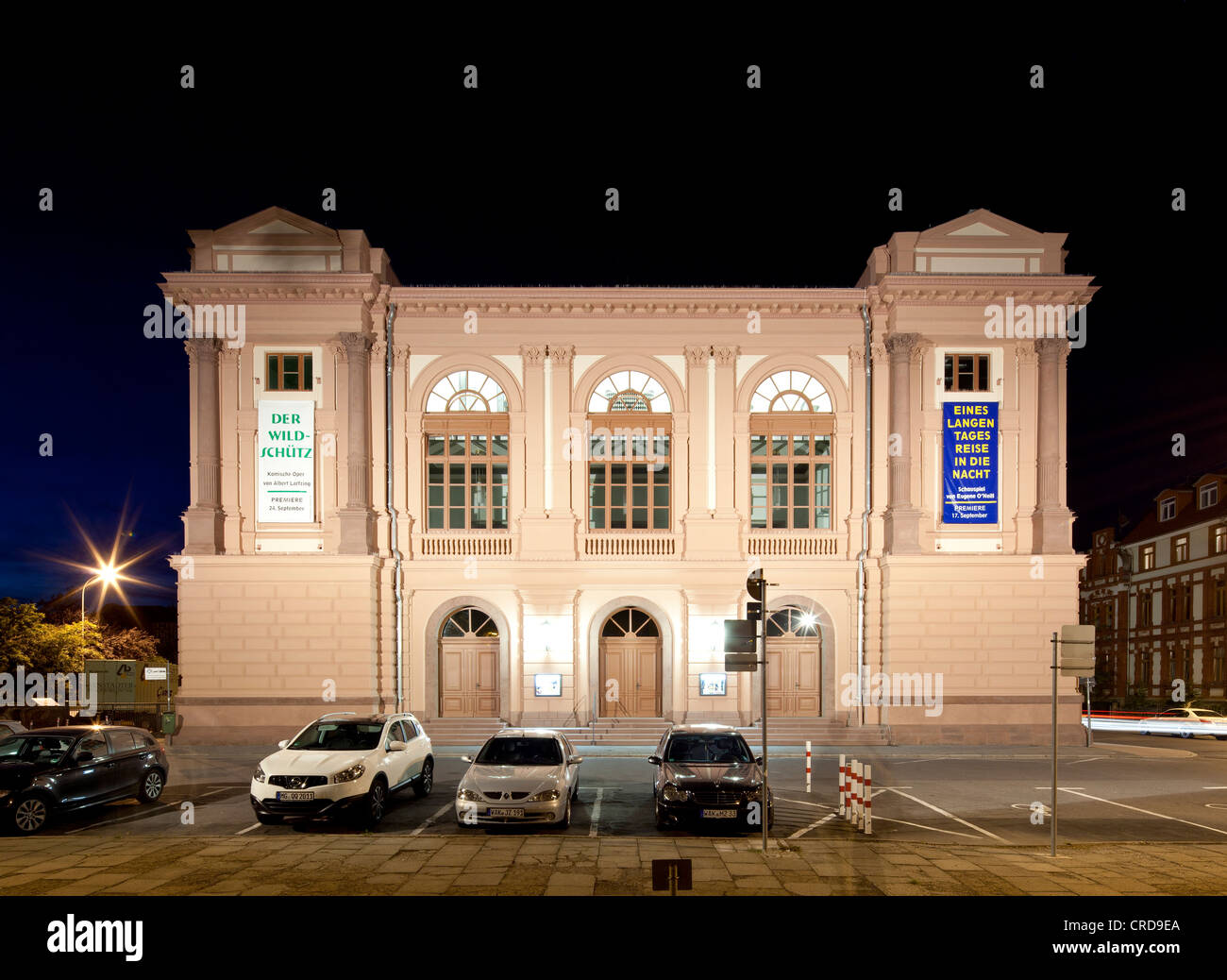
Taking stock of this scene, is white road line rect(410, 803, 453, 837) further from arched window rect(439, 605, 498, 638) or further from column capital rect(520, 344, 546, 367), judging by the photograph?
column capital rect(520, 344, 546, 367)

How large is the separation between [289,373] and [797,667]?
1813 centimetres

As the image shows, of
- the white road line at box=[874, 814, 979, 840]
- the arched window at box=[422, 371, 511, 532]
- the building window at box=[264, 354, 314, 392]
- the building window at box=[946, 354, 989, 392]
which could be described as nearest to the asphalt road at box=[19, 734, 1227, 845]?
the white road line at box=[874, 814, 979, 840]

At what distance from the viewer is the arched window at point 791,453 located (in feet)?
86.0

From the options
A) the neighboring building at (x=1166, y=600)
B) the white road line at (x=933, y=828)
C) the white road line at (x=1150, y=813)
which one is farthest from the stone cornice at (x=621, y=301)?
the neighboring building at (x=1166, y=600)

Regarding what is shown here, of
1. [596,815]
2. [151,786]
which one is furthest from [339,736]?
[596,815]

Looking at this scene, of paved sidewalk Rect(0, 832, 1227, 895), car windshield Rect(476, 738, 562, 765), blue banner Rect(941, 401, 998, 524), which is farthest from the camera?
blue banner Rect(941, 401, 998, 524)

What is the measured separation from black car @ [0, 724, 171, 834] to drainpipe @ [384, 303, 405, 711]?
998 cm

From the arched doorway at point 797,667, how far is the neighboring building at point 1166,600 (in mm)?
22940

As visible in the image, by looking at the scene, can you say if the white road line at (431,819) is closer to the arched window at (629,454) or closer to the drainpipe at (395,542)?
the drainpipe at (395,542)

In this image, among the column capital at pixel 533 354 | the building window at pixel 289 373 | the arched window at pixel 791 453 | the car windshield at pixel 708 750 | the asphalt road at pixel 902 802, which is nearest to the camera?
the asphalt road at pixel 902 802

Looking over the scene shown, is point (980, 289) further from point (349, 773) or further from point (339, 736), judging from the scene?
point (349, 773)

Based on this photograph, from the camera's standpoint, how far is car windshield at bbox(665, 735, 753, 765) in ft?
45.1

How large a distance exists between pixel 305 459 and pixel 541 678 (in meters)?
9.75
